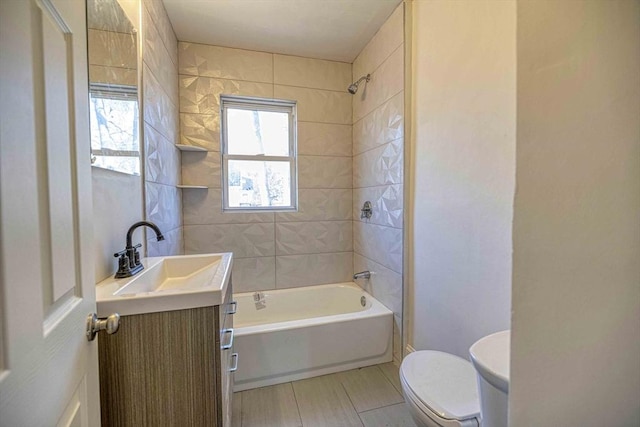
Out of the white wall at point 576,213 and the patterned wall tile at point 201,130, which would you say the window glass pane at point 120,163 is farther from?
the white wall at point 576,213

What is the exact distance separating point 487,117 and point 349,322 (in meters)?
1.54

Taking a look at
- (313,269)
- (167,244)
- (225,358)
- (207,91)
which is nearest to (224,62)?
(207,91)

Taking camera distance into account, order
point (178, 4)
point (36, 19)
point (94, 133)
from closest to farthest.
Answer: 1. point (36, 19)
2. point (94, 133)
3. point (178, 4)

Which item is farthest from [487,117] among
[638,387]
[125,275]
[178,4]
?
[178,4]

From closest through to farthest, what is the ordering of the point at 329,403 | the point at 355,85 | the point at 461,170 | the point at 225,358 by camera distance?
the point at 225,358, the point at 461,170, the point at 329,403, the point at 355,85

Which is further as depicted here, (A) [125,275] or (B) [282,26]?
(B) [282,26]

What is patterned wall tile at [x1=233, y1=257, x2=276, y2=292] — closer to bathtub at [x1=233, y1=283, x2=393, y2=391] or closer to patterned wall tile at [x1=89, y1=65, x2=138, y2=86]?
bathtub at [x1=233, y1=283, x2=393, y2=391]

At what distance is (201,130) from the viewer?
2.34 metres

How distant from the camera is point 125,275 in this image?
1.06 m

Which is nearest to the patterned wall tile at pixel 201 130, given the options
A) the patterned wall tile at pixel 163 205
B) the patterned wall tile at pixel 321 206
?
the patterned wall tile at pixel 163 205

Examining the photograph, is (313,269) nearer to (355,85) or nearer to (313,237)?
(313,237)

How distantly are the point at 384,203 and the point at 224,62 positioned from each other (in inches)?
72.6

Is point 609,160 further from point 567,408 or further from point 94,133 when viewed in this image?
point 94,133

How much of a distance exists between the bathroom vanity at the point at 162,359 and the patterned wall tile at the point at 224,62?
2.05 meters
